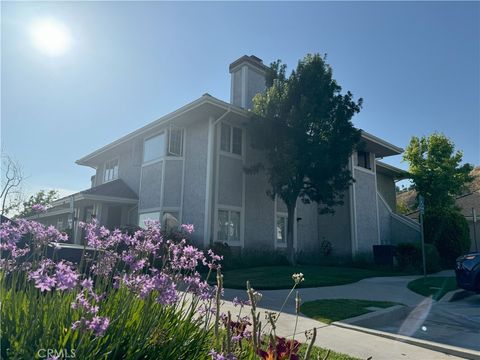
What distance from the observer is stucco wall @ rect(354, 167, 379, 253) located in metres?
19.4

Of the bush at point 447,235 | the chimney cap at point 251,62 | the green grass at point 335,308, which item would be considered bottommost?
the green grass at point 335,308

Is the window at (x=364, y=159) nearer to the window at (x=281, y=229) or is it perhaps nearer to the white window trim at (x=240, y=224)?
the window at (x=281, y=229)

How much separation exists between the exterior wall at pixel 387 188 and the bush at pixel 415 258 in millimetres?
9165

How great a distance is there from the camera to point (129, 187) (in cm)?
1981

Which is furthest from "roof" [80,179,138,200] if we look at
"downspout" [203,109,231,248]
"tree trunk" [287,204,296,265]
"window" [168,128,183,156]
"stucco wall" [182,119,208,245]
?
"tree trunk" [287,204,296,265]

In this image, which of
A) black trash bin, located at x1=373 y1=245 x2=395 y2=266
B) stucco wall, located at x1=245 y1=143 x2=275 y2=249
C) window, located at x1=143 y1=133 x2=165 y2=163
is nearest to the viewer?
stucco wall, located at x1=245 y1=143 x2=275 y2=249

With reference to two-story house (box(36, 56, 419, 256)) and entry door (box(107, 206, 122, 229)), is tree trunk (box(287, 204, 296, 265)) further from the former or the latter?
entry door (box(107, 206, 122, 229))

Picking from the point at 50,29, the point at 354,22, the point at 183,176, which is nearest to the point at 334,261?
the point at 183,176

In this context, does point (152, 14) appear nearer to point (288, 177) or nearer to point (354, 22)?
point (354, 22)

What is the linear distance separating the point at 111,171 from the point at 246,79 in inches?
448

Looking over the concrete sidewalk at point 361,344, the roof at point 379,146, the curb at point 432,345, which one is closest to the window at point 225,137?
the roof at point 379,146

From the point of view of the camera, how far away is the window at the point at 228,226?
48.3 ft

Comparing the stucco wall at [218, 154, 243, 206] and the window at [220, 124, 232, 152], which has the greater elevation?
the window at [220, 124, 232, 152]

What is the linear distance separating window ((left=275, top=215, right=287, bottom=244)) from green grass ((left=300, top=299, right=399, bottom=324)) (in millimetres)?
9412
